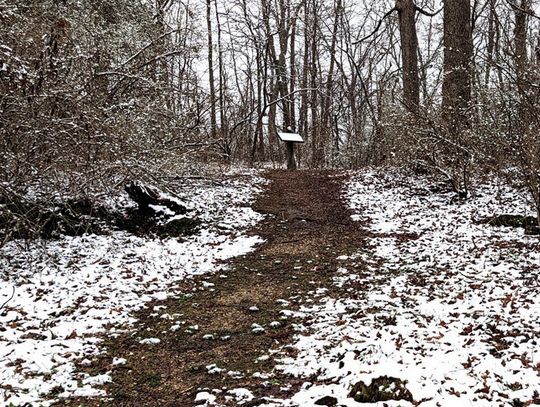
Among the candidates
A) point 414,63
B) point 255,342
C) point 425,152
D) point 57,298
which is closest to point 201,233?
point 57,298

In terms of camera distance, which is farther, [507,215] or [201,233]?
[201,233]

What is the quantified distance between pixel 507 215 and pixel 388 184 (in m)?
4.84

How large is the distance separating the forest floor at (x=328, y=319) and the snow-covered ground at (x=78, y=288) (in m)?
0.05

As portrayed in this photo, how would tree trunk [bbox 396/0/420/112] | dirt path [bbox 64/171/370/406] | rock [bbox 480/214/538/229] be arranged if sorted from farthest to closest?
tree trunk [bbox 396/0/420/112], rock [bbox 480/214/538/229], dirt path [bbox 64/171/370/406]

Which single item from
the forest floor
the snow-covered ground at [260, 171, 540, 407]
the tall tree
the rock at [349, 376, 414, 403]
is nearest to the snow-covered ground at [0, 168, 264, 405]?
the forest floor

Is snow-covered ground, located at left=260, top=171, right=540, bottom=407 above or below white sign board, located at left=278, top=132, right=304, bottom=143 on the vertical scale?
below

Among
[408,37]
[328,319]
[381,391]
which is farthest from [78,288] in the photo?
[408,37]

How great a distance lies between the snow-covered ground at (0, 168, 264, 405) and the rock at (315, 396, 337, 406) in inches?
75.8

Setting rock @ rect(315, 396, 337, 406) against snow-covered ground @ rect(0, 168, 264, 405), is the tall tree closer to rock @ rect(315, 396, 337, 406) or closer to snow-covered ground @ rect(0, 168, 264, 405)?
snow-covered ground @ rect(0, 168, 264, 405)

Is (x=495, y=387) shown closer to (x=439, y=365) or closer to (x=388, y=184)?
(x=439, y=365)

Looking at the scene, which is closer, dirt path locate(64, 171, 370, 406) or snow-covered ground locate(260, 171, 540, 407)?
snow-covered ground locate(260, 171, 540, 407)

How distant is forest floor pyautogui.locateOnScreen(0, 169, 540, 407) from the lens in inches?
159

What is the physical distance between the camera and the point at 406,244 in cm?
842

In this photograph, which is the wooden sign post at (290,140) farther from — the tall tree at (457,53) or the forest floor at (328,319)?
the forest floor at (328,319)
